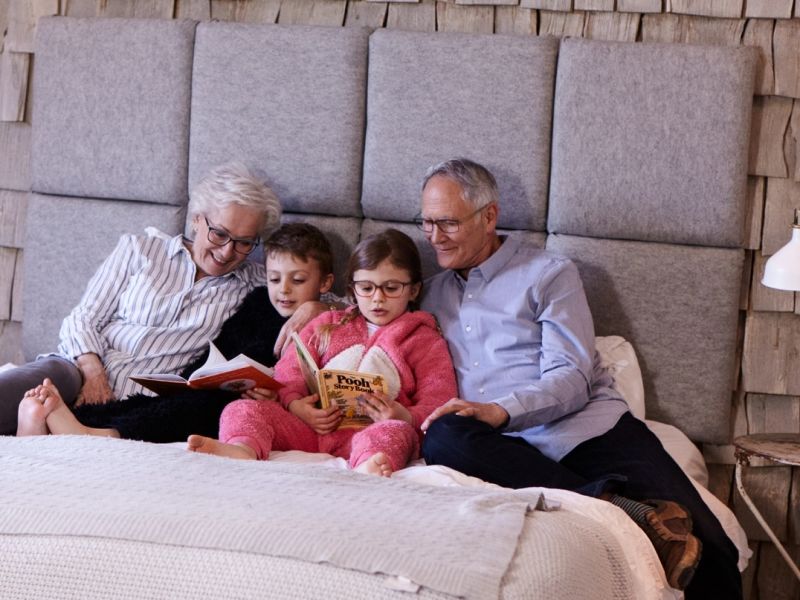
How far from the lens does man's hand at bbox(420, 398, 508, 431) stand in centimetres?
257

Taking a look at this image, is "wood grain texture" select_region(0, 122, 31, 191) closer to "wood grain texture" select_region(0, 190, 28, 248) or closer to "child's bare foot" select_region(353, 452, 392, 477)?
"wood grain texture" select_region(0, 190, 28, 248)

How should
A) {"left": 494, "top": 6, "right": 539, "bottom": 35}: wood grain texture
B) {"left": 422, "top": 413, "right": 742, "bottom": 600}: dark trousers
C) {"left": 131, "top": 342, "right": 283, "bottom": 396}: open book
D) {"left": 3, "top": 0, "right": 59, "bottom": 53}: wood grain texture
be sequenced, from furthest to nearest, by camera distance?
1. {"left": 3, "top": 0, "right": 59, "bottom": 53}: wood grain texture
2. {"left": 494, "top": 6, "right": 539, "bottom": 35}: wood grain texture
3. {"left": 131, "top": 342, "right": 283, "bottom": 396}: open book
4. {"left": 422, "top": 413, "right": 742, "bottom": 600}: dark trousers

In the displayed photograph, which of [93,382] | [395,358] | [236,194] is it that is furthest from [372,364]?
[93,382]

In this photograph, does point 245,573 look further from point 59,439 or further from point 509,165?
point 509,165

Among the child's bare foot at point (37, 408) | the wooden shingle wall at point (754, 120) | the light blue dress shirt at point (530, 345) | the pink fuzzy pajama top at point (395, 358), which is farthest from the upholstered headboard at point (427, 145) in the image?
the child's bare foot at point (37, 408)

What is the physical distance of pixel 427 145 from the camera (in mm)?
3123

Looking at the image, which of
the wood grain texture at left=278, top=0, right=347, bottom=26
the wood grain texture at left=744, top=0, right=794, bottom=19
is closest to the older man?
the wood grain texture at left=278, top=0, right=347, bottom=26

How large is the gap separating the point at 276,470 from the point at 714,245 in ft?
4.67

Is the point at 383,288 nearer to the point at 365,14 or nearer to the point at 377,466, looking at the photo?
the point at 377,466

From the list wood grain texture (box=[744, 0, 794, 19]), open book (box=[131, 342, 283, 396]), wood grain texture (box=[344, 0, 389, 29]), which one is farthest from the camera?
wood grain texture (box=[344, 0, 389, 29])

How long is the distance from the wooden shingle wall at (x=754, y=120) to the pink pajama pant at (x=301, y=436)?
104 cm

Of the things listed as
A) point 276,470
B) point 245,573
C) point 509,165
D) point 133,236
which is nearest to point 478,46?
point 509,165

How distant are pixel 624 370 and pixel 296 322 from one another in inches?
35.9

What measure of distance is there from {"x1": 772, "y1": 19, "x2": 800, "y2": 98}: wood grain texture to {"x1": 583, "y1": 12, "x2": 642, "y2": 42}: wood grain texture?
389 millimetres
